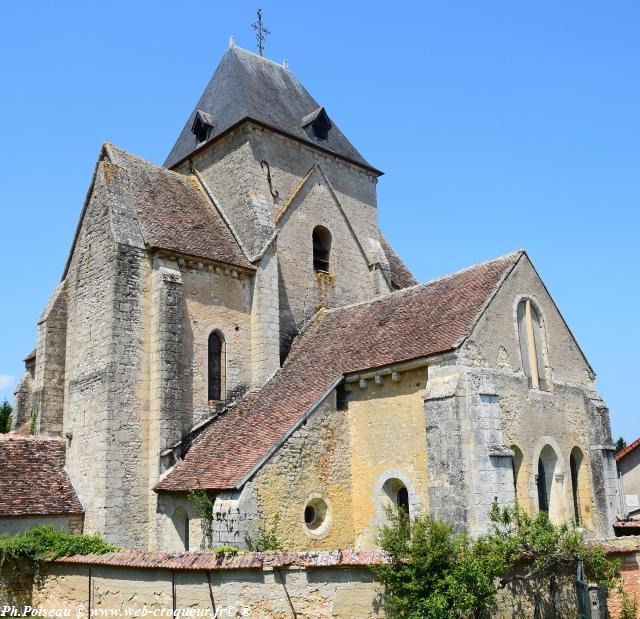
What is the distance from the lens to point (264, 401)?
18.0m

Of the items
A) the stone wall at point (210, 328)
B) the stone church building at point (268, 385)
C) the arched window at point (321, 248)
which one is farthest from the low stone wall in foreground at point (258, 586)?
the arched window at point (321, 248)

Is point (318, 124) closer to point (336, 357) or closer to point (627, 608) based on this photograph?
point (336, 357)

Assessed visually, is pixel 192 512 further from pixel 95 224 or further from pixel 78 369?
pixel 95 224

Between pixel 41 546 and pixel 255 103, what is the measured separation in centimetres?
1535

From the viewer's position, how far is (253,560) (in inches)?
408

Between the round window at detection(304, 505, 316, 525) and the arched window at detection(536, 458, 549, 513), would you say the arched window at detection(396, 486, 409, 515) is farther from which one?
the arched window at detection(536, 458, 549, 513)

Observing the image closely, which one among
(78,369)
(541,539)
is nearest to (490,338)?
(541,539)

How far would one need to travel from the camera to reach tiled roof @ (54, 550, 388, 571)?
1004 centimetres

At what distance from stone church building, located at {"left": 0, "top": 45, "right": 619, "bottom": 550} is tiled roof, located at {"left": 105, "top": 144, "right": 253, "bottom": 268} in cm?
8

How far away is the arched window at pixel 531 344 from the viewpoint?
16.6 meters

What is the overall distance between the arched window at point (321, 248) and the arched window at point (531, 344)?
26.1 ft

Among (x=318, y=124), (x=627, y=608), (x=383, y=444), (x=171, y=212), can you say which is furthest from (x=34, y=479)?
(x=318, y=124)

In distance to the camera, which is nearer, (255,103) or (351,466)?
(351,466)

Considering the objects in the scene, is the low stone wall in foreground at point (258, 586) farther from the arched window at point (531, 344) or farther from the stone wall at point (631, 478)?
the stone wall at point (631, 478)
